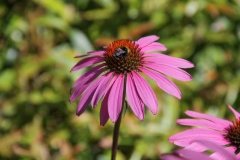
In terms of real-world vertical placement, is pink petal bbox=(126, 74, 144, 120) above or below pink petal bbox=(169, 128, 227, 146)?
above

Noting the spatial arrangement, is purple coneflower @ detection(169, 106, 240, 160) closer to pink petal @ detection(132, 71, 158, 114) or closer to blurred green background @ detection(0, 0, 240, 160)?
pink petal @ detection(132, 71, 158, 114)

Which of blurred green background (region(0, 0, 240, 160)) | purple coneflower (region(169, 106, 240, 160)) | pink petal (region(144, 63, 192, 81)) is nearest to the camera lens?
purple coneflower (region(169, 106, 240, 160))

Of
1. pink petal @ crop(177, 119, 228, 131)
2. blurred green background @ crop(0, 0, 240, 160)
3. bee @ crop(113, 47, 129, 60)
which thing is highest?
blurred green background @ crop(0, 0, 240, 160)

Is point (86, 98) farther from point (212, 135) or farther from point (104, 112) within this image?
point (212, 135)

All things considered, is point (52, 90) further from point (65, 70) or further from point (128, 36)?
point (128, 36)

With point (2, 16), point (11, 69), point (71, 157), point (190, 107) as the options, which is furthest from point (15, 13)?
point (190, 107)

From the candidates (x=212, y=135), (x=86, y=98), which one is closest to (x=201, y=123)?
(x=212, y=135)

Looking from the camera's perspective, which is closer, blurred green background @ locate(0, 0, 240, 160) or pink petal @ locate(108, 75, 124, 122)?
pink petal @ locate(108, 75, 124, 122)

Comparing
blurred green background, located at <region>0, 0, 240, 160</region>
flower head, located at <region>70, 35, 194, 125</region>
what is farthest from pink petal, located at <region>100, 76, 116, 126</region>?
blurred green background, located at <region>0, 0, 240, 160</region>
